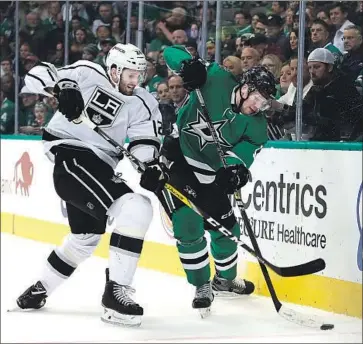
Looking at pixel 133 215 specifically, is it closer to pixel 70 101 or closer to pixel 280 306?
pixel 70 101

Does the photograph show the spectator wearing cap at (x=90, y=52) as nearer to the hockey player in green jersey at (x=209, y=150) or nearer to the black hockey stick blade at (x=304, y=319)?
the hockey player in green jersey at (x=209, y=150)

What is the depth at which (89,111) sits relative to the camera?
3.15m

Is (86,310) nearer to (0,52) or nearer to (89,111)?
(89,111)

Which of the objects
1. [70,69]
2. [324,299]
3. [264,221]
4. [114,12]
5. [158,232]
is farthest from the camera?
[114,12]

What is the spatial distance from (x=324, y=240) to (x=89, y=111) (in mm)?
1002

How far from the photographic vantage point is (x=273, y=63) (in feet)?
12.7

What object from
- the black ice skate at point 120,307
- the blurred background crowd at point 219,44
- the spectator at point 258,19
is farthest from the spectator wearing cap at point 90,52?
the black ice skate at point 120,307

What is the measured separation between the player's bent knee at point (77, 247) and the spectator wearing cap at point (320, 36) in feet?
3.98

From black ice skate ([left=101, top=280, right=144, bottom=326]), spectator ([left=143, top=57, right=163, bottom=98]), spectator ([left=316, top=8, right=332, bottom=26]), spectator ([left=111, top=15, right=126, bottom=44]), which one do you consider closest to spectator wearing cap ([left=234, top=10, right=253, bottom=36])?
spectator ([left=316, top=8, right=332, bottom=26])

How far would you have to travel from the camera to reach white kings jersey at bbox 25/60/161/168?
313 centimetres

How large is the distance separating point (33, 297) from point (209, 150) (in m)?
0.87

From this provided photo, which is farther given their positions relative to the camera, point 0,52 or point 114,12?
point 0,52

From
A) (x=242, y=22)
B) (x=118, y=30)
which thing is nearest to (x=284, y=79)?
(x=242, y=22)

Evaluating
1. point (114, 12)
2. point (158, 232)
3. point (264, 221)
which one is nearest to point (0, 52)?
point (114, 12)
